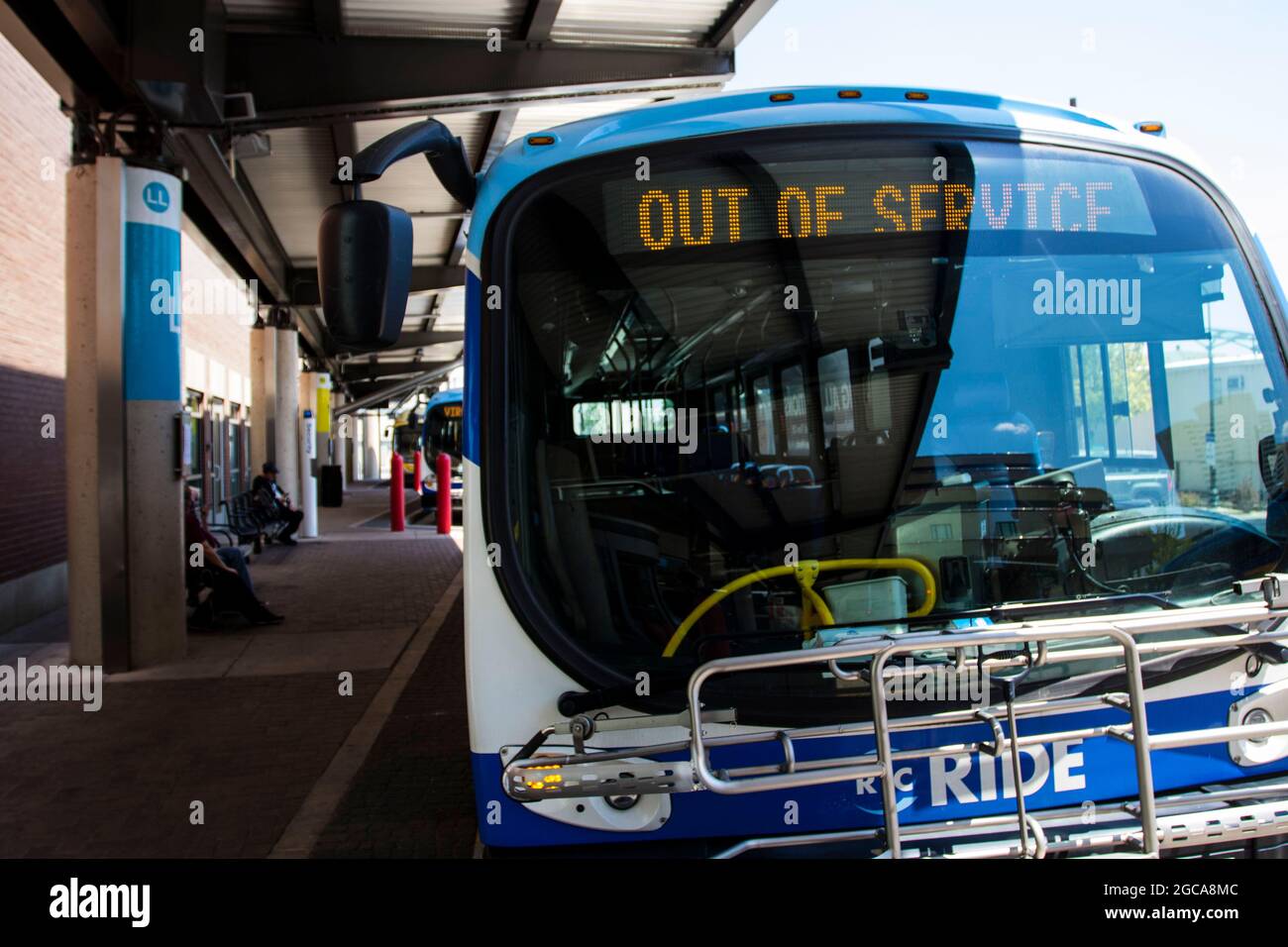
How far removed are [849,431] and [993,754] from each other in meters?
1.04

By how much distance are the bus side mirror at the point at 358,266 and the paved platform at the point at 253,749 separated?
261 cm

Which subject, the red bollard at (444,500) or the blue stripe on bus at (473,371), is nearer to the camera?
the blue stripe on bus at (473,371)

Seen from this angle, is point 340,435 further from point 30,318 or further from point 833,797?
point 833,797

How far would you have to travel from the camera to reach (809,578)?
296 centimetres

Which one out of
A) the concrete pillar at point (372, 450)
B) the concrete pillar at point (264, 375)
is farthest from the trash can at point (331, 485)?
the concrete pillar at point (372, 450)

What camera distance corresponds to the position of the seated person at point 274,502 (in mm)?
16547

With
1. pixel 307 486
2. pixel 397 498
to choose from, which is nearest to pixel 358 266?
pixel 307 486

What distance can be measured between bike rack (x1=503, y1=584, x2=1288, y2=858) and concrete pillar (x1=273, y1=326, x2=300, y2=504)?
1644 cm

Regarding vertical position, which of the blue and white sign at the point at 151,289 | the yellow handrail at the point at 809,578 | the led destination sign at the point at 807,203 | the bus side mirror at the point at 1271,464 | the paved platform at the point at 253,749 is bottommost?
the paved platform at the point at 253,749

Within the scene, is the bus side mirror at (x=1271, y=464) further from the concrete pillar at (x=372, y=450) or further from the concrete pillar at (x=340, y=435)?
the concrete pillar at (x=372, y=450)

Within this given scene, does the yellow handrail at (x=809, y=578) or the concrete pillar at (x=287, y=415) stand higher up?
the concrete pillar at (x=287, y=415)

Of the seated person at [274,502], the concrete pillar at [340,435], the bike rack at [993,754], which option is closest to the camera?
the bike rack at [993,754]

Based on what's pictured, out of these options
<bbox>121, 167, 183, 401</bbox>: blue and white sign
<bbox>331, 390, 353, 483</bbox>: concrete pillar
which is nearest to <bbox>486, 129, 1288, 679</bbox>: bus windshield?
<bbox>121, 167, 183, 401</bbox>: blue and white sign

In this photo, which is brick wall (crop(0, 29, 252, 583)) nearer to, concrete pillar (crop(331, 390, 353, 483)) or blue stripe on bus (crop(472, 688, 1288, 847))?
blue stripe on bus (crop(472, 688, 1288, 847))
